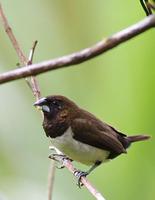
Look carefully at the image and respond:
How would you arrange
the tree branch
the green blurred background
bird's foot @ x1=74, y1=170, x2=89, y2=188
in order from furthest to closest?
bird's foot @ x1=74, y1=170, x2=89, y2=188 < the green blurred background < the tree branch

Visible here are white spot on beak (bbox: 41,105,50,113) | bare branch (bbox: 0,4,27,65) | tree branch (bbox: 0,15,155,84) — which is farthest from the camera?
white spot on beak (bbox: 41,105,50,113)

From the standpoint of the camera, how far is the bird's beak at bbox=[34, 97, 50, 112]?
2383mm

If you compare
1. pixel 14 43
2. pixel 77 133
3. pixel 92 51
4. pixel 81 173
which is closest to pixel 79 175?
pixel 81 173

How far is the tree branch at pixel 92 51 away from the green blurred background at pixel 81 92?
1006 millimetres

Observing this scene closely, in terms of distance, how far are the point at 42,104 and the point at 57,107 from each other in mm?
129

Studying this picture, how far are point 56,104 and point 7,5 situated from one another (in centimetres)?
65

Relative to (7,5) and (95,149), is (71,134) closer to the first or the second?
(95,149)

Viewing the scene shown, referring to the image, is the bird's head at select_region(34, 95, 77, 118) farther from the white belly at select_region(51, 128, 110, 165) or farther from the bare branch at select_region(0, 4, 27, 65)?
the bare branch at select_region(0, 4, 27, 65)

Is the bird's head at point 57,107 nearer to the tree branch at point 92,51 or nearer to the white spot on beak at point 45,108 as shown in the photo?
the white spot on beak at point 45,108

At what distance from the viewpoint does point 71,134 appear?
245 centimetres

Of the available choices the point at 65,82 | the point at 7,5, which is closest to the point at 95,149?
the point at 65,82

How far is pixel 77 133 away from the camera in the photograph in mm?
2467

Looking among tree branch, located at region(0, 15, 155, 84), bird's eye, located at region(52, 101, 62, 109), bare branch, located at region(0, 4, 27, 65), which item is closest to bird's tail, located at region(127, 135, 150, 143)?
bird's eye, located at region(52, 101, 62, 109)

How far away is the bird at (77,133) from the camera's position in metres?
2.42
